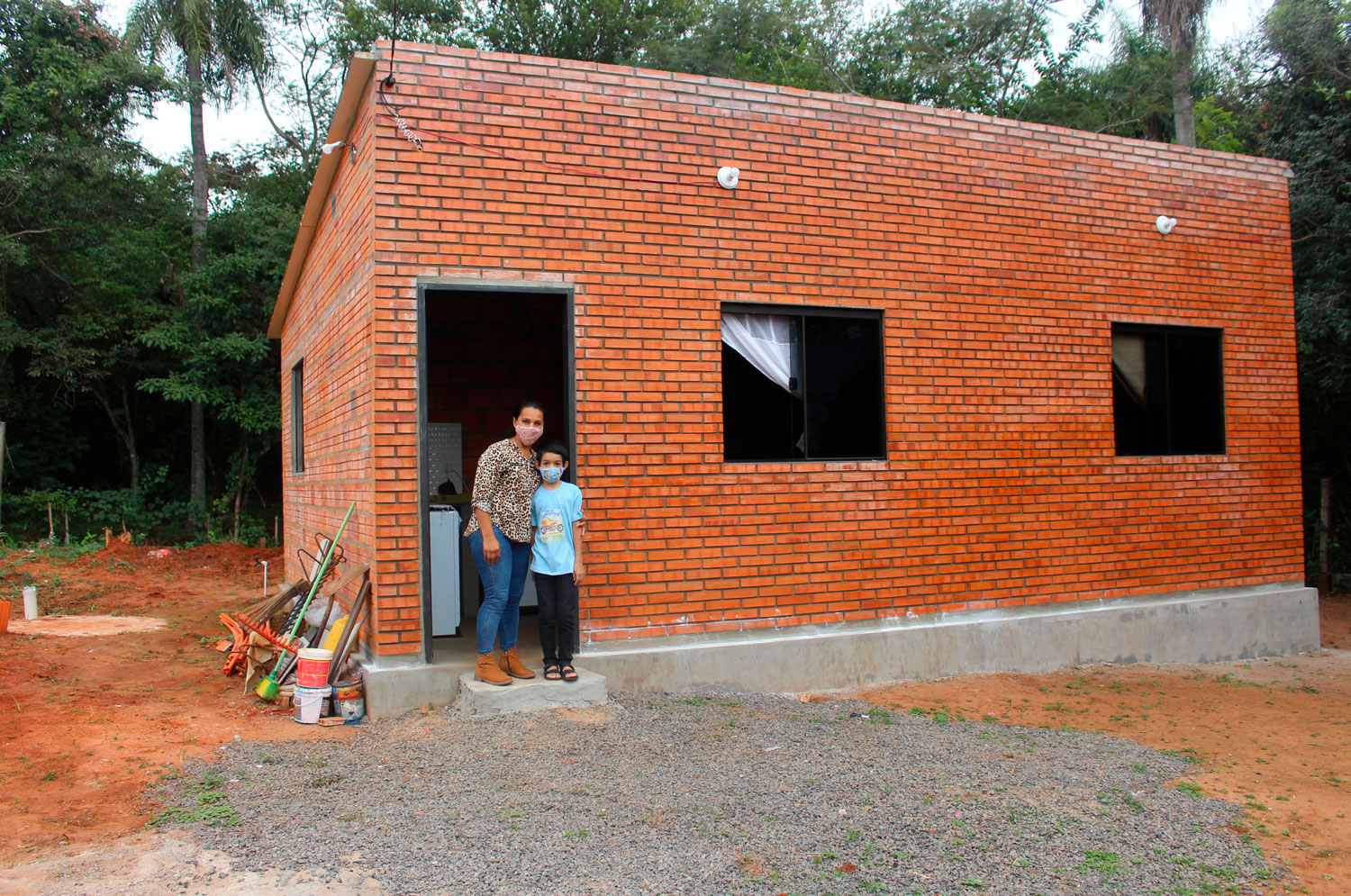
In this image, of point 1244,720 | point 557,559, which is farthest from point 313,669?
point 1244,720

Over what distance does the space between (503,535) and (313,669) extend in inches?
57.3

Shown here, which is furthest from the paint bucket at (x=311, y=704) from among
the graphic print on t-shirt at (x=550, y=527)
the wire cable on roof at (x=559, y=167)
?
the wire cable on roof at (x=559, y=167)

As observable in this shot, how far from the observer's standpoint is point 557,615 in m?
5.87

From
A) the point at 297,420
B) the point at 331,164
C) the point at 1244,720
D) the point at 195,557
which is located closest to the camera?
the point at 1244,720

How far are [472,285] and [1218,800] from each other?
5202 millimetres

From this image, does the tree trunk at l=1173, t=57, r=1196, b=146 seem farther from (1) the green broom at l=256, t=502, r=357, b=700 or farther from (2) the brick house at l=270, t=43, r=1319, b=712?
(1) the green broom at l=256, t=502, r=357, b=700

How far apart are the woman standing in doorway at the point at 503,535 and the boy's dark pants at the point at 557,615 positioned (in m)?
0.15

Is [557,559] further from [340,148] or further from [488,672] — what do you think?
[340,148]

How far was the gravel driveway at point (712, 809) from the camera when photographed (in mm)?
3840

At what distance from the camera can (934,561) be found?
23.9 ft

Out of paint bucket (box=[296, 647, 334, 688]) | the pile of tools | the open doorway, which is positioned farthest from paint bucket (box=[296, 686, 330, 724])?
the open doorway

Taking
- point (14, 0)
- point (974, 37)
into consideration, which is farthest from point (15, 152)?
point (974, 37)

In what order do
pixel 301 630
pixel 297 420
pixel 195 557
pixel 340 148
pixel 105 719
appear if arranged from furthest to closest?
pixel 195 557 < pixel 297 420 < pixel 301 630 < pixel 340 148 < pixel 105 719

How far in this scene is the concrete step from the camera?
18.5ft
